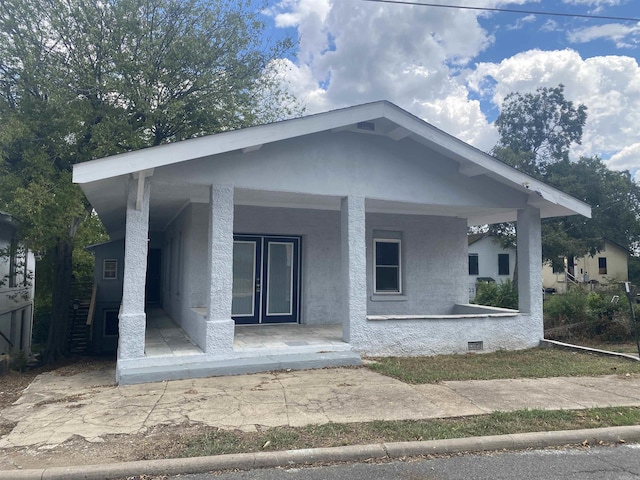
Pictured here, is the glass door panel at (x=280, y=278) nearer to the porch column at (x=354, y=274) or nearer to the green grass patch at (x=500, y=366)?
the porch column at (x=354, y=274)

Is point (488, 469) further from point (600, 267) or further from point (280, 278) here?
point (600, 267)

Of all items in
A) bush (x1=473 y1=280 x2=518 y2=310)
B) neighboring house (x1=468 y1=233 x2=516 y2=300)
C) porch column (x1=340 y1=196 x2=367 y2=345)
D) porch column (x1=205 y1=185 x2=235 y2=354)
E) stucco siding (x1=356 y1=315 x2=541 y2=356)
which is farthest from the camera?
neighboring house (x1=468 y1=233 x2=516 y2=300)

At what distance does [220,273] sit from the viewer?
8.12m

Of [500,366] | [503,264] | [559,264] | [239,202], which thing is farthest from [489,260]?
[239,202]

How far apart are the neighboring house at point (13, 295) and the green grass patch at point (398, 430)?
11233mm

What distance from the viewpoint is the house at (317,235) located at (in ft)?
25.5

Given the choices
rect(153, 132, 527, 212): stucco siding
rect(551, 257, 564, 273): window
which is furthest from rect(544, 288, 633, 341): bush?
rect(551, 257, 564, 273): window

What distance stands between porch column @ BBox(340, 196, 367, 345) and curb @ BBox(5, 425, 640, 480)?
417cm

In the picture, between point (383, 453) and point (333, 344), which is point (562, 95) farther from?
point (383, 453)

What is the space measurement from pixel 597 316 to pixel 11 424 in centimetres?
1362

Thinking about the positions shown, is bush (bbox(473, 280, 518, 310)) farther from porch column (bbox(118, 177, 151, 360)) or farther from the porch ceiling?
porch column (bbox(118, 177, 151, 360))

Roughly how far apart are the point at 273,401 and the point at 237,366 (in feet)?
5.63

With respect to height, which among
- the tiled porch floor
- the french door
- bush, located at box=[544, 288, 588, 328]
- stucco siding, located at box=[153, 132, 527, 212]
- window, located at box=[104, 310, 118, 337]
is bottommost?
window, located at box=[104, 310, 118, 337]

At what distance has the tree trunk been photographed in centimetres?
1394
